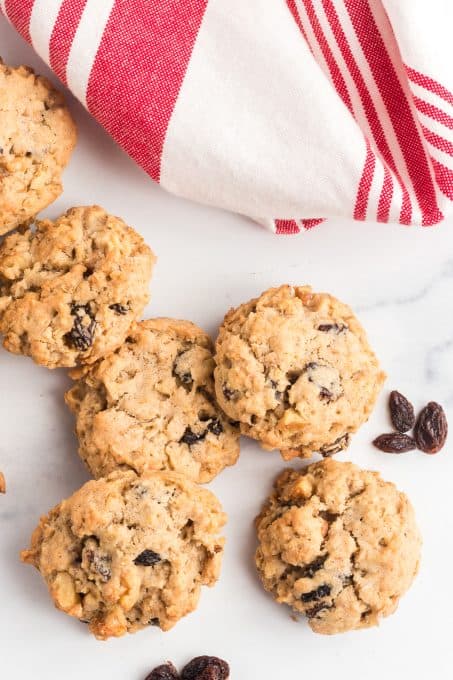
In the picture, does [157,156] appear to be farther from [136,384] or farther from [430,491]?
[430,491]

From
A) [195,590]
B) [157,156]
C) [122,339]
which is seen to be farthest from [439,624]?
[157,156]

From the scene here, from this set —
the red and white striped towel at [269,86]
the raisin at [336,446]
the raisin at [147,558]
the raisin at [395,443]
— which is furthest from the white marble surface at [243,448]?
the raisin at [147,558]

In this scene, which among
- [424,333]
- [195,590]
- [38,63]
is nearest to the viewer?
[195,590]

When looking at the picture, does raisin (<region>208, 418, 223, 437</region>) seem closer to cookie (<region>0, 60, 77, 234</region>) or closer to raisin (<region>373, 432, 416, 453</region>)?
raisin (<region>373, 432, 416, 453</region>)

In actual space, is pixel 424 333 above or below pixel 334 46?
below

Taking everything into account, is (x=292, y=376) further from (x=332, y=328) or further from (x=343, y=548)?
(x=343, y=548)

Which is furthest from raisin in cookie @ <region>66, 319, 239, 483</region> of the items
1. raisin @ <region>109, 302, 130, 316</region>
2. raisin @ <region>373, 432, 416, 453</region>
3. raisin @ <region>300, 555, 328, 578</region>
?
raisin @ <region>373, 432, 416, 453</region>

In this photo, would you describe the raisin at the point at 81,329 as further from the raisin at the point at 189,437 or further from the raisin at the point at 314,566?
the raisin at the point at 314,566
